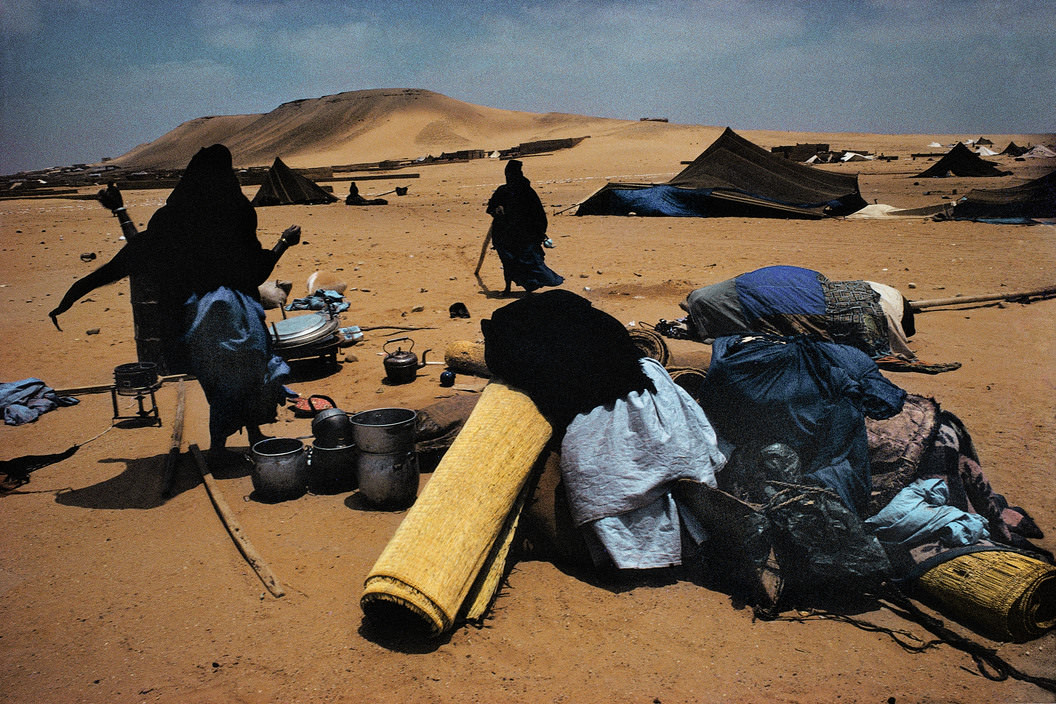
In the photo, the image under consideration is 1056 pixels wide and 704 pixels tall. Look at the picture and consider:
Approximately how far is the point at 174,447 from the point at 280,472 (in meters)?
1.08

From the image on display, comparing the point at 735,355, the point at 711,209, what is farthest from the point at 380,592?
the point at 711,209

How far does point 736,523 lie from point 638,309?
492cm

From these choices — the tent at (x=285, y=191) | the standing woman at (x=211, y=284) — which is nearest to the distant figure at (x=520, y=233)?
the standing woman at (x=211, y=284)

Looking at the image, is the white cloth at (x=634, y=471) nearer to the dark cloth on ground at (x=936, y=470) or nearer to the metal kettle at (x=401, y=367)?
the dark cloth on ground at (x=936, y=470)

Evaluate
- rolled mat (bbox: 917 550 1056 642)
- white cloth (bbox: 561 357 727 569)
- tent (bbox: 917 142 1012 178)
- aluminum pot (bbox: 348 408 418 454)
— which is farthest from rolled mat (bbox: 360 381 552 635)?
tent (bbox: 917 142 1012 178)

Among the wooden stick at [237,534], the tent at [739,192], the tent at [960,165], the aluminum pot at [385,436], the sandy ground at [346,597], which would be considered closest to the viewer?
the sandy ground at [346,597]

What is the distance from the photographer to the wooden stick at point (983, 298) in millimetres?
7657

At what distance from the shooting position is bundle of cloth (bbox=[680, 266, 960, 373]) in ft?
20.4

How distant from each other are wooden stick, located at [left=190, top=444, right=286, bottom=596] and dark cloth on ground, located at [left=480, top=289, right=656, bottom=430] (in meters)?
1.45

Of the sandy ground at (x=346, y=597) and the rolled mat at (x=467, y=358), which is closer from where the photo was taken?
the sandy ground at (x=346, y=597)

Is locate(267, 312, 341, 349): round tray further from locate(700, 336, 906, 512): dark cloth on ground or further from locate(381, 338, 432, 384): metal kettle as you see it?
locate(700, 336, 906, 512): dark cloth on ground

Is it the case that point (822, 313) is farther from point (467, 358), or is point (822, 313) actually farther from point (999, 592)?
point (999, 592)

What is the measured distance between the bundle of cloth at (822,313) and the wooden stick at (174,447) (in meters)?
4.49

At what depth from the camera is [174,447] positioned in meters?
4.55
